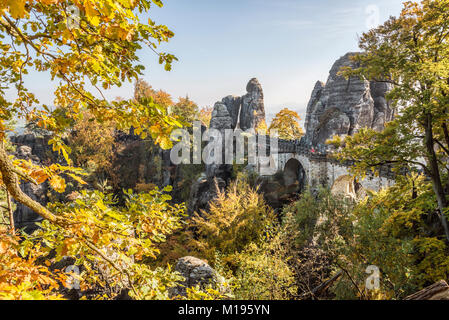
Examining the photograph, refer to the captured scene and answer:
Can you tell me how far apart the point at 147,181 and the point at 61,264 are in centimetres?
2095

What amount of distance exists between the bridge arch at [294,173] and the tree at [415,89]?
37.0 feet

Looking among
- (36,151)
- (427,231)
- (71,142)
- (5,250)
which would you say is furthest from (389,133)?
(36,151)

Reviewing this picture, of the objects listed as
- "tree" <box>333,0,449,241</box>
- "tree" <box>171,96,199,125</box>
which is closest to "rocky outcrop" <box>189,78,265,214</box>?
"tree" <box>171,96,199,125</box>

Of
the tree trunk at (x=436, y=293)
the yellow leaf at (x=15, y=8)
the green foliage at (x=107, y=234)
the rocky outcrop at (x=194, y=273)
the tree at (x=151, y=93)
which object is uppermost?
the tree at (x=151, y=93)

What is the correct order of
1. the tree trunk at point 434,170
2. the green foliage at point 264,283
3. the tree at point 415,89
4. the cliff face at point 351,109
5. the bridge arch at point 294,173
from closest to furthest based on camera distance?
the tree at point 415,89 → the tree trunk at point 434,170 → the green foliage at point 264,283 → the bridge arch at point 294,173 → the cliff face at point 351,109

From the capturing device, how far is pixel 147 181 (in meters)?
29.2

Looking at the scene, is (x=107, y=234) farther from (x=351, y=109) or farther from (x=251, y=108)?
(x=251, y=108)

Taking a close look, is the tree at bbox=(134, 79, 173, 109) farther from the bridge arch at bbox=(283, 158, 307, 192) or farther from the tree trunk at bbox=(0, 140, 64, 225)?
the tree trunk at bbox=(0, 140, 64, 225)

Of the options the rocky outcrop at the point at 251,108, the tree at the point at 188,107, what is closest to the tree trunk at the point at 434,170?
the tree at the point at 188,107

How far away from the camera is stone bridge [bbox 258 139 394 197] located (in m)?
12.9

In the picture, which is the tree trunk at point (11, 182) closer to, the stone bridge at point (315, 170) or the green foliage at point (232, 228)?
the green foliage at point (232, 228)

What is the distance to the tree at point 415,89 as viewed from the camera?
6.14 metres

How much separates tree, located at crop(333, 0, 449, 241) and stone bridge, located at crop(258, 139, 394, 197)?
4.65 metres

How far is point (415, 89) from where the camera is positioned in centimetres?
694
